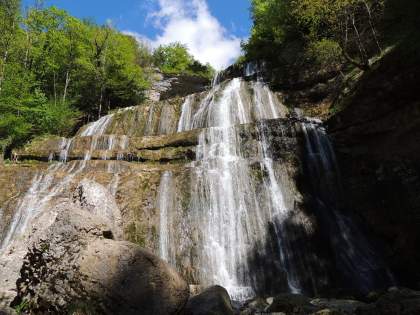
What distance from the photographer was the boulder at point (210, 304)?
6070mm

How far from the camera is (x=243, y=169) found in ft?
46.5

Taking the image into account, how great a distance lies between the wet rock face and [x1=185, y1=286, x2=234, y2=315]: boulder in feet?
1.99

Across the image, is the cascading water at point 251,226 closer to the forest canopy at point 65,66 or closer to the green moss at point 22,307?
the green moss at point 22,307

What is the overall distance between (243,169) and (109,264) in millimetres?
9224

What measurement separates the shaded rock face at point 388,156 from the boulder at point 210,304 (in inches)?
321

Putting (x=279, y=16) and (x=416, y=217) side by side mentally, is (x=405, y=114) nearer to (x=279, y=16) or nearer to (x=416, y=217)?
(x=416, y=217)

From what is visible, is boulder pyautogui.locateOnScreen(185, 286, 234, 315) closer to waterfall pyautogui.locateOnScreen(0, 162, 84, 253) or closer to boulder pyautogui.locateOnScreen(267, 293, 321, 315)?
boulder pyautogui.locateOnScreen(267, 293, 321, 315)

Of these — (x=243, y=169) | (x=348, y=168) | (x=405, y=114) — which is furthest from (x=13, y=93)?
(x=405, y=114)

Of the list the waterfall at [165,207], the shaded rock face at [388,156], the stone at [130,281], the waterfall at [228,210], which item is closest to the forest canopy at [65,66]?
the waterfall at [165,207]

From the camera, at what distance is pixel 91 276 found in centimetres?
538

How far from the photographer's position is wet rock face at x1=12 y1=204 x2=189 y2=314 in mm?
5203

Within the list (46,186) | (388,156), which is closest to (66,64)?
(46,186)

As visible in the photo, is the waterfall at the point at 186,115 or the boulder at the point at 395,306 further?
the waterfall at the point at 186,115

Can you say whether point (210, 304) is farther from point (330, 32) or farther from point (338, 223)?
point (330, 32)
